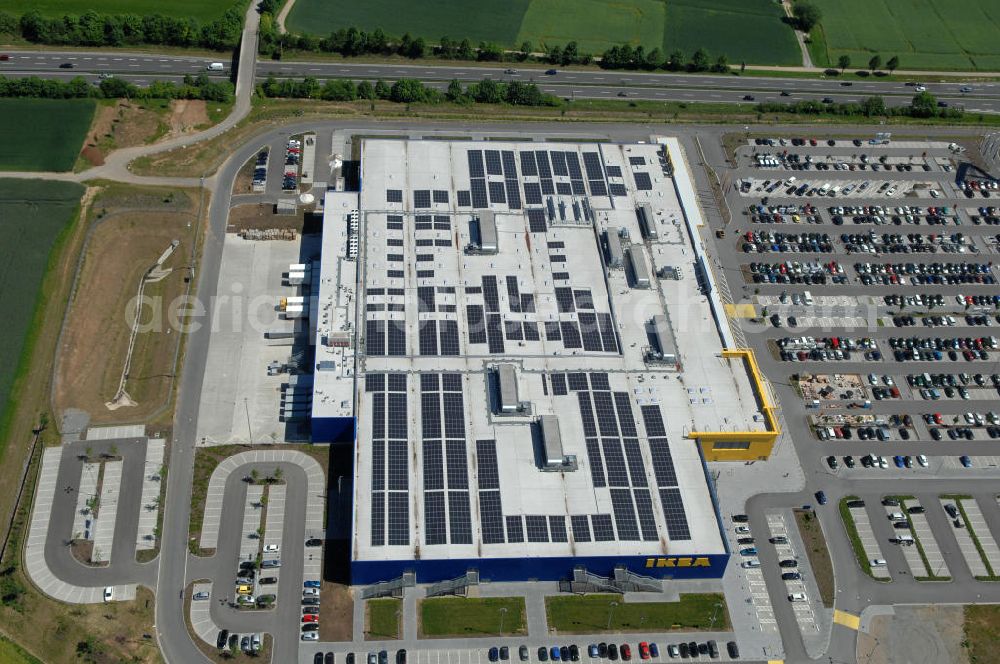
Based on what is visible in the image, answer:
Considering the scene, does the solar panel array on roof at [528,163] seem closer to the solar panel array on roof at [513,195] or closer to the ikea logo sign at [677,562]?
the solar panel array on roof at [513,195]

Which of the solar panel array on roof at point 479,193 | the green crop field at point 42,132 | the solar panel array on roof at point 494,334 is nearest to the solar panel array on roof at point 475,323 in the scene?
the solar panel array on roof at point 494,334

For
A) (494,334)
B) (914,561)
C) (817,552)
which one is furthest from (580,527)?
(914,561)

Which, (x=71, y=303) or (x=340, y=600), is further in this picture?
(x=71, y=303)

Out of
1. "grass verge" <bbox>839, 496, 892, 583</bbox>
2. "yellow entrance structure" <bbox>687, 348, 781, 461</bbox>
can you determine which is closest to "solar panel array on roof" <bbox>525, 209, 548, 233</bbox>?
"yellow entrance structure" <bbox>687, 348, 781, 461</bbox>

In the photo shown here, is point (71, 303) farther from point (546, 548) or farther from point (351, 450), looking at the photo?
point (546, 548)

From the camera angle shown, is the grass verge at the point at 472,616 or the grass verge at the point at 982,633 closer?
the grass verge at the point at 472,616

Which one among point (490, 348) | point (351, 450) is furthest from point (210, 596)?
point (490, 348)
